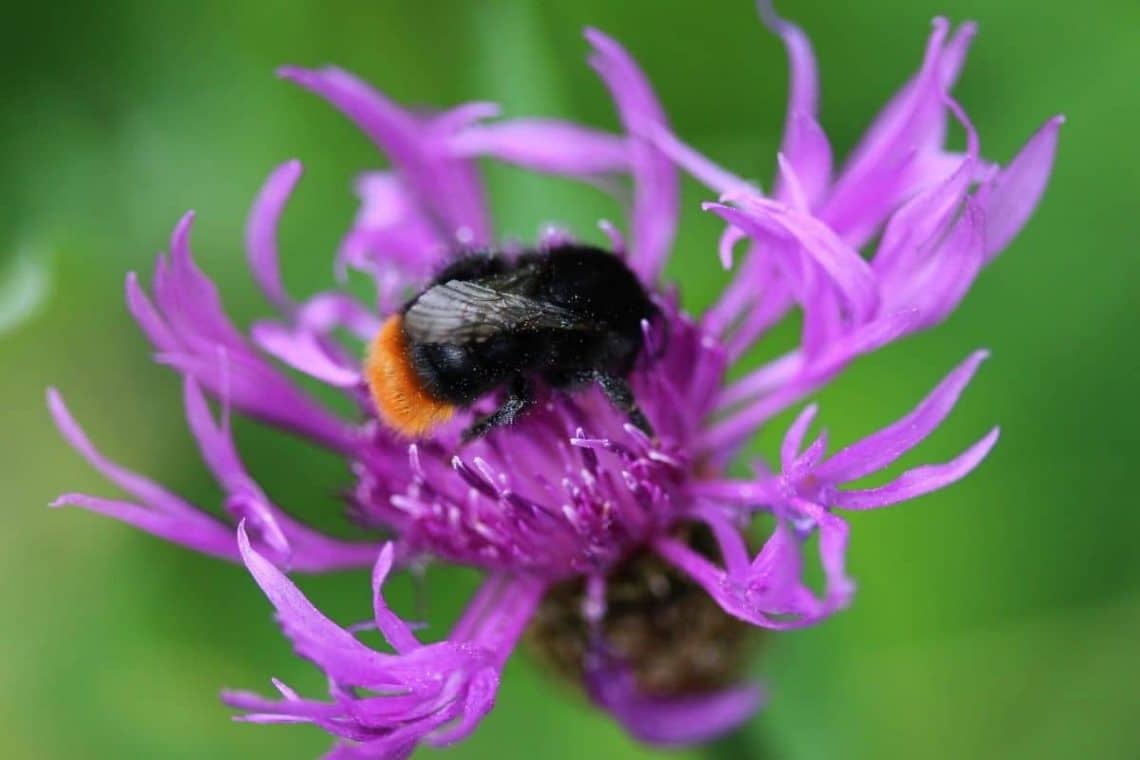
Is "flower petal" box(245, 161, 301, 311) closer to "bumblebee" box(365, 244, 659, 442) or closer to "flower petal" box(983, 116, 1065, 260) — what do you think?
"bumblebee" box(365, 244, 659, 442)

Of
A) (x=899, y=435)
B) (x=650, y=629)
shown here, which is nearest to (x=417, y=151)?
(x=650, y=629)

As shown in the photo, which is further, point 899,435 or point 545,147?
point 545,147

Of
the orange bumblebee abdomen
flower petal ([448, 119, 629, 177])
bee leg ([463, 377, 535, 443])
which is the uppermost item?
flower petal ([448, 119, 629, 177])

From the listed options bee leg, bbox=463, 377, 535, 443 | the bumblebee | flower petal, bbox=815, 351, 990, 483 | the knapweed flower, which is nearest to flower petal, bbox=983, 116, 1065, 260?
the knapweed flower

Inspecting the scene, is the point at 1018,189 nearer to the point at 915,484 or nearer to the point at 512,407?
the point at 915,484

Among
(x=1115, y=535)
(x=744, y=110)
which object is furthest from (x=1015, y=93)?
(x=1115, y=535)

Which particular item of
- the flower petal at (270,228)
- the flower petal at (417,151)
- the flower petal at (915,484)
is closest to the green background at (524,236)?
the flower petal at (417,151)
